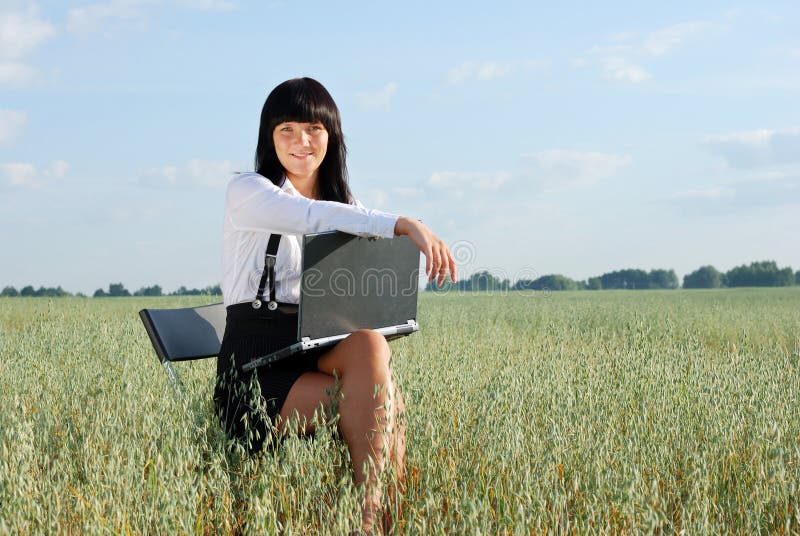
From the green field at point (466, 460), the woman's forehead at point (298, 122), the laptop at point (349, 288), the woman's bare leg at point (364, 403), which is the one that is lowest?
the green field at point (466, 460)

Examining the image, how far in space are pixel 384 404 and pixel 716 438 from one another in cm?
116

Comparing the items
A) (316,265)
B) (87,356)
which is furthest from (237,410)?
(87,356)

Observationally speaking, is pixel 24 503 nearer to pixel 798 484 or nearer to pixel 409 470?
pixel 409 470

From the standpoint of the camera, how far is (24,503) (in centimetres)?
173

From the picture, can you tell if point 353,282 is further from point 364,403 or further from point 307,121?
point 307,121

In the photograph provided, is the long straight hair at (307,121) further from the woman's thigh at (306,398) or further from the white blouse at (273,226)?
the woman's thigh at (306,398)

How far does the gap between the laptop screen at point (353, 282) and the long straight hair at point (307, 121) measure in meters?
0.44

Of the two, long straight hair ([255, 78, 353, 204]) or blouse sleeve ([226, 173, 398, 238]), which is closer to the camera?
blouse sleeve ([226, 173, 398, 238])

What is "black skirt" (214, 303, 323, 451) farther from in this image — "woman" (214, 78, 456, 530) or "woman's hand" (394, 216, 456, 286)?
"woman's hand" (394, 216, 456, 286)

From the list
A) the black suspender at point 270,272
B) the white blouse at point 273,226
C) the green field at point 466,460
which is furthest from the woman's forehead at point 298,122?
the green field at point 466,460

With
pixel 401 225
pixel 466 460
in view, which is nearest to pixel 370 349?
pixel 401 225

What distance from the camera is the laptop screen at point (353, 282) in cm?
218

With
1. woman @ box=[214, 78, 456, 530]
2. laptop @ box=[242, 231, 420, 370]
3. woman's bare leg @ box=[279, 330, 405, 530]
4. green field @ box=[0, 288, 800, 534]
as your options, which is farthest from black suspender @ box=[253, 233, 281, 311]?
green field @ box=[0, 288, 800, 534]

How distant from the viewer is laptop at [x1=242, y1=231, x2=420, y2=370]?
2.18 metres
